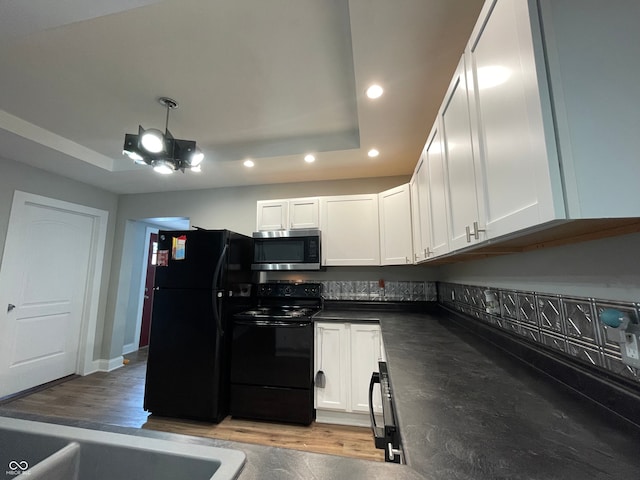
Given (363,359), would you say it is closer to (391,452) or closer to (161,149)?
(391,452)

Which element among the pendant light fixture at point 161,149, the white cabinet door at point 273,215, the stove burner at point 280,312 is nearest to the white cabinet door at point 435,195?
the stove burner at point 280,312

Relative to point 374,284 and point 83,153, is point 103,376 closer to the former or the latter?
point 83,153

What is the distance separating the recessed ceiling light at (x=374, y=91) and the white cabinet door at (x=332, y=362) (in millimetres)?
1775

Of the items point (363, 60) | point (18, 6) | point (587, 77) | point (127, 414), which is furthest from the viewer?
point (127, 414)

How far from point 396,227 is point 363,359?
1.23 m

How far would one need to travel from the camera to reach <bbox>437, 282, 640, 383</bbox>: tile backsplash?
78 centimetres

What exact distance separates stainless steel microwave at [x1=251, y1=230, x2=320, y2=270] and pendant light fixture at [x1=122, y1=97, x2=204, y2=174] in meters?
0.99

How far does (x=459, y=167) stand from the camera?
114 centimetres

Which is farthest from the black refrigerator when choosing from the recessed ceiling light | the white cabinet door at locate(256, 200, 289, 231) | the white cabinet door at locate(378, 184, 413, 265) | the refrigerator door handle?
the recessed ceiling light

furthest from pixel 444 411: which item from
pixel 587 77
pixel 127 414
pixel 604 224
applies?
pixel 127 414

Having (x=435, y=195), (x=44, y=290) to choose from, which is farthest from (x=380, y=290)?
(x=44, y=290)

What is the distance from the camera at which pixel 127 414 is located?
7.74ft

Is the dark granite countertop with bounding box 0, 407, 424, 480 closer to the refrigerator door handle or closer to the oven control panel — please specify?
the refrigerator door handle

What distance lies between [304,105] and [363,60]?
72cm
